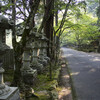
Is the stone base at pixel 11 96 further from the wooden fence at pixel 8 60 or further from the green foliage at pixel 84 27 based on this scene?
the green foliage at pixel 84 27

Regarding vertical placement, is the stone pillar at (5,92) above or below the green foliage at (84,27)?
below

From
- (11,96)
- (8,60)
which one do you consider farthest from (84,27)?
(11,96)

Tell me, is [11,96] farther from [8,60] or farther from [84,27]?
[84,27]

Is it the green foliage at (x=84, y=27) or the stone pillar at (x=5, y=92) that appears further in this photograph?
the green foliage at (x=84, y=27)

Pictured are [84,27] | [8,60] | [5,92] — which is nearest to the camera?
[5,92]

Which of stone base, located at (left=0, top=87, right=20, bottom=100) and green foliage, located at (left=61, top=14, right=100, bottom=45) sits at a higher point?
green foliage, located at (left=61, top=14, right=100, bottom=45)

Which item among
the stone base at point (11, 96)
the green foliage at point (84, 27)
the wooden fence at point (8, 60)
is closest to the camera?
the stone base at point (11, 96)

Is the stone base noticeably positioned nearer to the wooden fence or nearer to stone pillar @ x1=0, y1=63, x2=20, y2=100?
stone pillar @ x1=0, y1=63, x2=20, y2=100

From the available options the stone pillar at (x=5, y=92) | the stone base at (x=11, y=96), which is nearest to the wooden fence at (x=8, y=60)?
the stone base at (x=11, y=96)

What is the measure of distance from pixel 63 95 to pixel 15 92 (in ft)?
6.75

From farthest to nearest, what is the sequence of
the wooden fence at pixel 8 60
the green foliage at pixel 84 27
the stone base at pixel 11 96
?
the green foliage at pixel 84 27
the wooden fence at pixel 8 60
the stone base at pixel 11 96

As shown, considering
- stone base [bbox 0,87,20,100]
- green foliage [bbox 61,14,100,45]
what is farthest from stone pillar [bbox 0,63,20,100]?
green foliage [bbox 61,14,100,45]

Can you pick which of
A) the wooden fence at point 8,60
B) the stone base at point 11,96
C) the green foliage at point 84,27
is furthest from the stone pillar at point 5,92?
the green foliage at point 84,27

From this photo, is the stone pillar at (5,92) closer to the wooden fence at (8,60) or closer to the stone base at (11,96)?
the stone base at (11,96)
